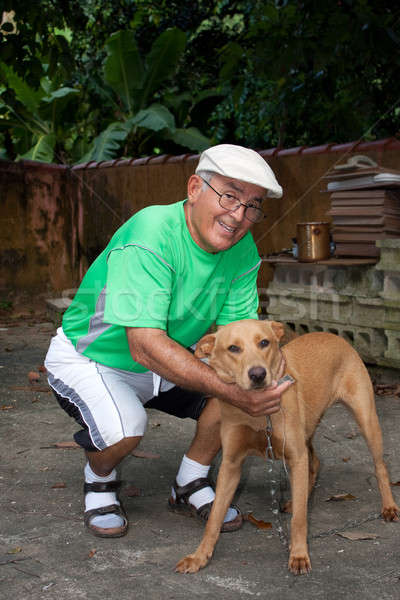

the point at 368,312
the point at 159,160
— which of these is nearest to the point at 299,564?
the point at 368,312

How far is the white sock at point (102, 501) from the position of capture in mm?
3174

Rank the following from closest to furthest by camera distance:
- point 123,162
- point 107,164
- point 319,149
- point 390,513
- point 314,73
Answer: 1. point 390,513
2. point 319,149
3. point 314,73
4. point 123,162
5. point 107,164

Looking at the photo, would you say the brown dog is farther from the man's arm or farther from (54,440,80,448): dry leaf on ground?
(54,440,80,448): dry leaf on ground

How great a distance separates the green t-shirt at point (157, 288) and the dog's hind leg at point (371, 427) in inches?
25.2

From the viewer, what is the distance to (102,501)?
329cm

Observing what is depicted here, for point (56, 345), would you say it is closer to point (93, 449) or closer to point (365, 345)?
point (93, 449)

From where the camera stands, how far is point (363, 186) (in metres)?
5.64

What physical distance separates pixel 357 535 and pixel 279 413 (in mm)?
700

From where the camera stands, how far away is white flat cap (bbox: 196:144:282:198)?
9.78 ft

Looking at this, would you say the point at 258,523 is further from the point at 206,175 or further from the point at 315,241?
the point at 315,241

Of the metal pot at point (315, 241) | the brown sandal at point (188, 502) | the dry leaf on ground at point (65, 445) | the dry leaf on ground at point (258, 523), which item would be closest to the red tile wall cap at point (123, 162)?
the metal pot at point (315, 241)

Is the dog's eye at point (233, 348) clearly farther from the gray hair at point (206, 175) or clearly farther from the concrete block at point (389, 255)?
the concrete block at point (389, 255)

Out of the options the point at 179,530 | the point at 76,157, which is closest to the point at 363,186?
the point at 179,530

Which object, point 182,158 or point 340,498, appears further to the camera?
point 182,158
